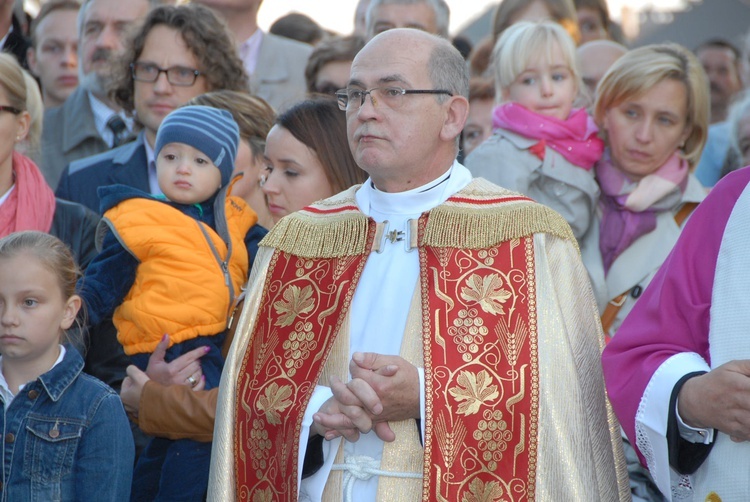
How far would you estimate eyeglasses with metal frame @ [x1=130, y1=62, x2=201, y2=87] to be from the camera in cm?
646

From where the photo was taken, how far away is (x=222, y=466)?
4441 mm

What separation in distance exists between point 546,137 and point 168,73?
2050 mm

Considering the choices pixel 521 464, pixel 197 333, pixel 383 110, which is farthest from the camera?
pixel 197 333

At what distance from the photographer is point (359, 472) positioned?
422cm

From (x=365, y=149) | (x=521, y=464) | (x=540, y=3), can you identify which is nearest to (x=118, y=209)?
(x=365, y=149)

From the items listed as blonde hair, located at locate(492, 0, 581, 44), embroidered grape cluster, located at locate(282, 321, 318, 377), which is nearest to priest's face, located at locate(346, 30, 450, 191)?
embroidered grape cluster, located at locate(282, 321, 318, 377)

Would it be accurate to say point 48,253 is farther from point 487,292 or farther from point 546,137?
point 546,137

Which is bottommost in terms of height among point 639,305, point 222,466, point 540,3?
point 222,466

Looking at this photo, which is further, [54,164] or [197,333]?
[54,164]

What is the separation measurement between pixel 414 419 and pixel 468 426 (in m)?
0.22

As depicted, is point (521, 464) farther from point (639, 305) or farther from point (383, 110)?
point (383, 110)

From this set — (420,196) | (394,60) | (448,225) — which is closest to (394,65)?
(394,60)

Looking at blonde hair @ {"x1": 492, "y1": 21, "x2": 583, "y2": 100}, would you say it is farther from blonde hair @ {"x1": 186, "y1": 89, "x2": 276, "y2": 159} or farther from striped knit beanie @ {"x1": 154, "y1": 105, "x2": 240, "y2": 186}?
striped knit beanie @ {"x1": 154, "y1": 105, "x2": 240, "y2": 186}

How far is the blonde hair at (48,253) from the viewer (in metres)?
4.55
